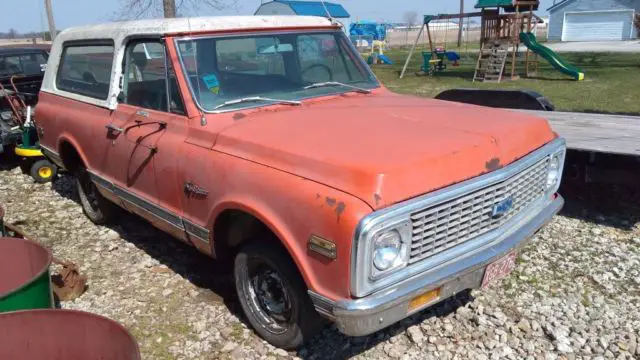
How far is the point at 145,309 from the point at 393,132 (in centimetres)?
217

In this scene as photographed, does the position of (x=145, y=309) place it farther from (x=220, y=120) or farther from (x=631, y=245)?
(x=631, y=245)

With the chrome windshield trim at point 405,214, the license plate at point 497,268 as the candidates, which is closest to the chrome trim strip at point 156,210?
the chrome windshield trim at point 405,214

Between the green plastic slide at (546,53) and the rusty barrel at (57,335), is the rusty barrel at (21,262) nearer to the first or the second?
the rusty barrel at (57,335)

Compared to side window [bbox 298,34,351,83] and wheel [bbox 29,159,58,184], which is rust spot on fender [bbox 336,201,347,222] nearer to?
side window [bbox 298,34,351,83]

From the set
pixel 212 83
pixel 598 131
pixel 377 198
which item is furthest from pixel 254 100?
pixel 598 131

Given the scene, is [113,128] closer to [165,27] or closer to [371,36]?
[165,27]

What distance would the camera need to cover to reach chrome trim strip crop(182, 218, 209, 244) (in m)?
3.48

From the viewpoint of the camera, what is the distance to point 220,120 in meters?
3.53

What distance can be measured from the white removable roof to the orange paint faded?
168 mm

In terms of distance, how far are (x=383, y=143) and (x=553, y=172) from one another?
145cm

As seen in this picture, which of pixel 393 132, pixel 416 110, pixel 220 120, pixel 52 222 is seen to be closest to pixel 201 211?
pixel 220 120

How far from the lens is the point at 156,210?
394 centimetres

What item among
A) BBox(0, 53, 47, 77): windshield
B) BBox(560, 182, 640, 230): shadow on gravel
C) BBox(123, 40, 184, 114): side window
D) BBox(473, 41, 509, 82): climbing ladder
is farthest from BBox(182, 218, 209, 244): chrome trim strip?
BBox(473, 41, 509, 82): climbing ladder

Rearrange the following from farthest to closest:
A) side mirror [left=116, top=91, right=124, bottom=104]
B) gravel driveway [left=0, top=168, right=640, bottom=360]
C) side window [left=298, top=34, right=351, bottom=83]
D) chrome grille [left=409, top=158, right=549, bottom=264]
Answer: side mirror [left=116, top=91, right=124, bottom=104]
side window [left=298, top=34, right=351, bottom=83]
gravel driveway [left=0, top=168, right=640, bottom=360]
chrome grille [left=409, top=158, right=549, bottom=264]
